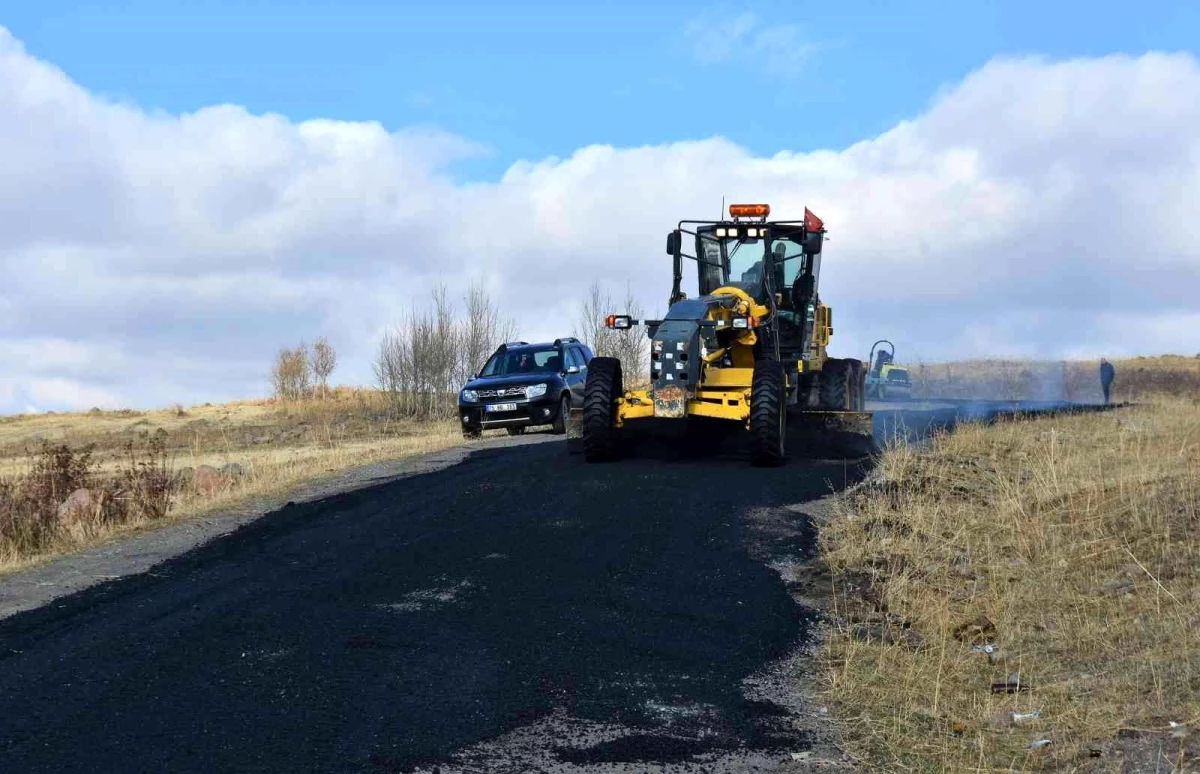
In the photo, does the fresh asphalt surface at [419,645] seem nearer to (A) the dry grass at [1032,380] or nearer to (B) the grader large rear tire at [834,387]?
(B) the grader large rear tire at [834,387]

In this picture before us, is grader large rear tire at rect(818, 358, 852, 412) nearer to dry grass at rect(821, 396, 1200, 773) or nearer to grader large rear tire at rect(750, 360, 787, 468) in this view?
dry grass at rect(821, 396, 1200, 773)

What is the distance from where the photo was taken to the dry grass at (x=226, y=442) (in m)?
15.0

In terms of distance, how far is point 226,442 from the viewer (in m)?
26.0

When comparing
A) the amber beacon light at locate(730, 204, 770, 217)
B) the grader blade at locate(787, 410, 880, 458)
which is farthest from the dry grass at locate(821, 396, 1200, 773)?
the amber beacon light at locate(730, 204, 770, 217)

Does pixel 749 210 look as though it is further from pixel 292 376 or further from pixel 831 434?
pixel 292 376

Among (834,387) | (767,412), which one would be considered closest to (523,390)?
(834,387)

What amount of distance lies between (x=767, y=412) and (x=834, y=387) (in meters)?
Result: 4.67

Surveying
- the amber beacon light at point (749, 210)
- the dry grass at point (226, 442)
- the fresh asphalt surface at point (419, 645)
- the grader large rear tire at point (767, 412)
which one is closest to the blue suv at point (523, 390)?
the dry grass at point (226, 442)

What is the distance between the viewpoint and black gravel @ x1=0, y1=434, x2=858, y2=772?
21.0 ft

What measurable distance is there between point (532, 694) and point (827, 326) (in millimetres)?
14007

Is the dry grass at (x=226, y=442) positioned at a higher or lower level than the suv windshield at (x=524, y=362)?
lower

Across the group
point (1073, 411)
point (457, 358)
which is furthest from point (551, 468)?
point (457, 358)

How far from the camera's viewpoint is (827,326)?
20.3 m

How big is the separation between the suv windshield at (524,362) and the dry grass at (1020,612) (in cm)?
1107
